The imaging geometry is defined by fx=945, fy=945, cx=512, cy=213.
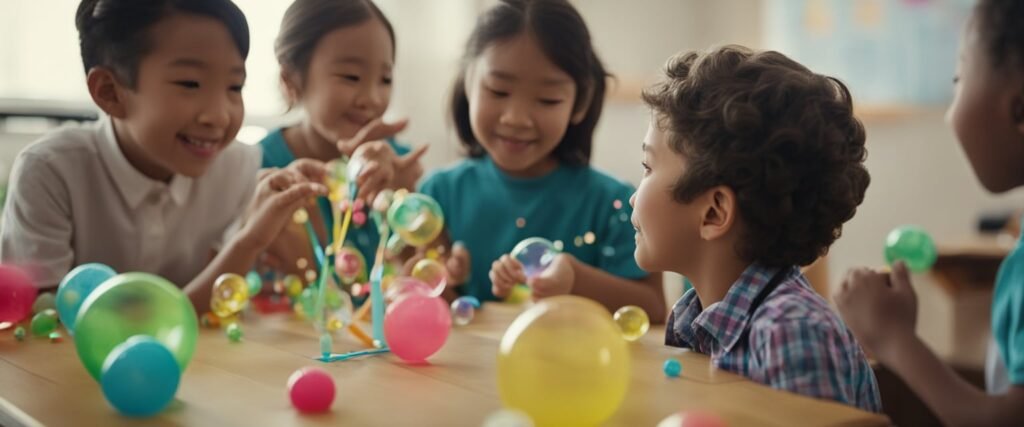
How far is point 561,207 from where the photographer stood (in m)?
2.02

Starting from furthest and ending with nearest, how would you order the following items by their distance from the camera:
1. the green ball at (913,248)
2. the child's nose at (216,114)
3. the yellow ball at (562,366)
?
1. the green ball at (913,248)
2. the child's nose at (216,114)
3. the yellow ball at (562,366)

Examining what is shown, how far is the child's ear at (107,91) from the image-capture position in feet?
5.08

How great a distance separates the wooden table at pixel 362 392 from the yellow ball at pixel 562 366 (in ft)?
0.18

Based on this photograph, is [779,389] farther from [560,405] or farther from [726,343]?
[560,405]

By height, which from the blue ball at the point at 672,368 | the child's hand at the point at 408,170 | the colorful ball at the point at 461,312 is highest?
the blue ball at the point at 672,368

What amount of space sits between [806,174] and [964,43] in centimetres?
23

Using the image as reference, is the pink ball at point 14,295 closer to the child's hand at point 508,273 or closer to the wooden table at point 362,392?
the wooden table at point 362,392

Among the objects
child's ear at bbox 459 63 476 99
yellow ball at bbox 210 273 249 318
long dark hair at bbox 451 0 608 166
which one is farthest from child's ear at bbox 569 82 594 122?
yellow ball at bbox 210 273 249 318

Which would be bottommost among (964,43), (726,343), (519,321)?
(726,343)

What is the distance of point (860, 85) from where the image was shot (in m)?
4.75

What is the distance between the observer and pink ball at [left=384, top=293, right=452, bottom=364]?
3.72 ft

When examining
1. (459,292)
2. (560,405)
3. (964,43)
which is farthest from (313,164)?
(964,43)

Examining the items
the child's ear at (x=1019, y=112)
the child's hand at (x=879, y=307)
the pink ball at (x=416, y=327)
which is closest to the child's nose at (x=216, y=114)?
the pink ball at (x=416, y=327)

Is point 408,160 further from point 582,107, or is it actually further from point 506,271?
point 582,107
